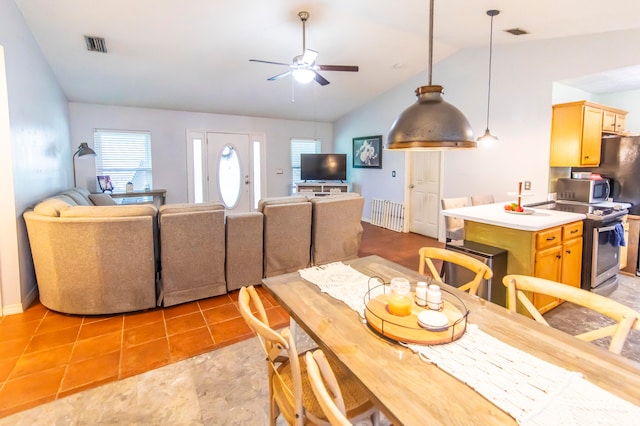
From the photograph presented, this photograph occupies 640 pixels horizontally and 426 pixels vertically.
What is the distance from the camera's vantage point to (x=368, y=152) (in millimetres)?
6828

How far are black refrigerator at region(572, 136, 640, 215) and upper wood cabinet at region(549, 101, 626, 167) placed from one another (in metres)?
0.12

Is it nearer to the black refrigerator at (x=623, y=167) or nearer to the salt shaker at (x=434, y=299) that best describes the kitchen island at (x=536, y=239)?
the black refrigerator at (x=623, y=167)

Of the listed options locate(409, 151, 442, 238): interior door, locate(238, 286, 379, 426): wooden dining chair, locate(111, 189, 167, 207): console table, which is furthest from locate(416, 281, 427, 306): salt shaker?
locate(111, 189, 167, 207): console table

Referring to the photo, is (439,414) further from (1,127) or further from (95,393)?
(1,127)

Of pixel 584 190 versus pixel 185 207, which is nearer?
pixel 185 207

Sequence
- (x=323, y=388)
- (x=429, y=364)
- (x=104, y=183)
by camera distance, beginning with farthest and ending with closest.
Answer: (x=104, y=183) < (x=429, y=364) < (x=323, y=388)

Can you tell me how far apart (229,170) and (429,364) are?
254 inches

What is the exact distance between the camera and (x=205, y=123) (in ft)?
21.5

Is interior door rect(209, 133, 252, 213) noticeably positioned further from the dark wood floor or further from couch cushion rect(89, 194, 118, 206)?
the dark wood floor

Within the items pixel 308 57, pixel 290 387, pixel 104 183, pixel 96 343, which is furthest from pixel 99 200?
pixel 290 387

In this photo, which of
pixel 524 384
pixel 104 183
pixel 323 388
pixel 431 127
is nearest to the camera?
pixel 323 388

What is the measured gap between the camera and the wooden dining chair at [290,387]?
1106 mm

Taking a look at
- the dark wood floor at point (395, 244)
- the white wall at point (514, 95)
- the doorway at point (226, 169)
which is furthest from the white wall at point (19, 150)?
the white wall at point (514, 95)

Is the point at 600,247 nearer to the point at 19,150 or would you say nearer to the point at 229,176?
the point at 19,150
